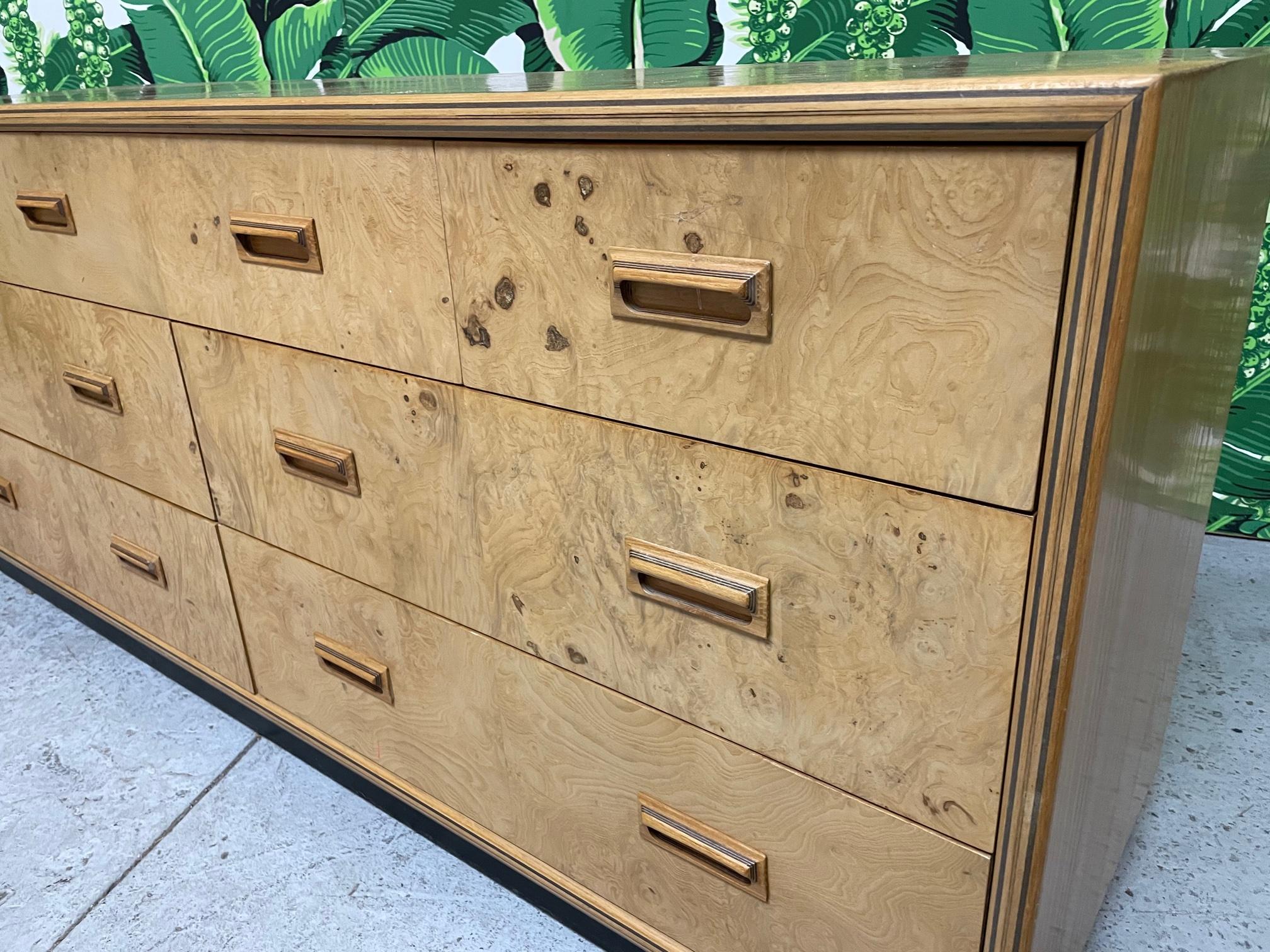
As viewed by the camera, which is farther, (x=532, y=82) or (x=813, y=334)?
(x=532, y=82)

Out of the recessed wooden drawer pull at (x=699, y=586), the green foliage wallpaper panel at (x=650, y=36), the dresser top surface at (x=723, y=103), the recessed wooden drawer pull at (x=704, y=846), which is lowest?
the recessed wooden drawer pull at (x=704, y=846)

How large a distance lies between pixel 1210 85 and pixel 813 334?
0.99 feet

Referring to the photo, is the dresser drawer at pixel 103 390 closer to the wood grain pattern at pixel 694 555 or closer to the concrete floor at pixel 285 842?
the wood grain pattern at pixel 694 555

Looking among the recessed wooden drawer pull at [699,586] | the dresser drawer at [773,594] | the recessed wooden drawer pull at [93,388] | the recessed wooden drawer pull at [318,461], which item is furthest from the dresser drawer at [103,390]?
the recessed wooden drawer pull at [699,586]

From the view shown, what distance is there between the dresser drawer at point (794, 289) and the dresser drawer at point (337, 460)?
20 cm

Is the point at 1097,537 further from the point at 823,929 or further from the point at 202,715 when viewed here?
the point at 202,715

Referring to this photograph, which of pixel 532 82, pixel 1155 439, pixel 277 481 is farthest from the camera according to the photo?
pixel 277 481

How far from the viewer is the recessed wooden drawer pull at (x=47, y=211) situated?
49.9 inches

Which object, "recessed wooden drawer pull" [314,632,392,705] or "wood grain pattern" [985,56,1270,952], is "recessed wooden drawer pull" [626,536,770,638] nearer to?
"wood grain pattern" [985,56,1270,952]

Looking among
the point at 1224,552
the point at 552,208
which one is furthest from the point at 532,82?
the point at 1224,552

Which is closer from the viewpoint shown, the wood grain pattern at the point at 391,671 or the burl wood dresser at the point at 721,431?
the burl wood dresser at the point at 721,431

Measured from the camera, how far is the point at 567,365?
83 centimetres

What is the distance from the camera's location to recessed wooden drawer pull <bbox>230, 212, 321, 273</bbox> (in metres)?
0.98

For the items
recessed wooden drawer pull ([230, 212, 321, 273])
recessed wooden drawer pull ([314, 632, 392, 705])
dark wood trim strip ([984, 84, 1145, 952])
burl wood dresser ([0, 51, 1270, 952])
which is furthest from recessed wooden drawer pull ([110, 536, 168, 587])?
dark wood trim strip ([984, 84, 1145, 952])
